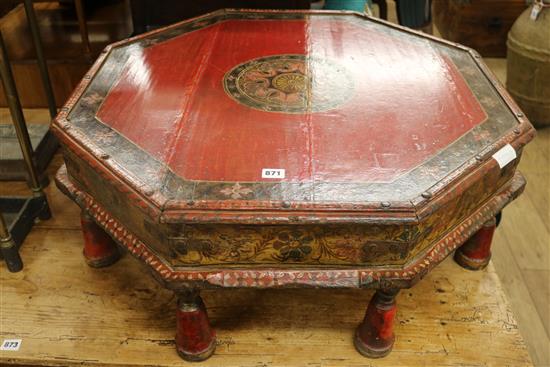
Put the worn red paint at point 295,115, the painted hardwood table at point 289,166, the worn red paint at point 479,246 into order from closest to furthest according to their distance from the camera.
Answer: the painted hardwood table at point 289,166
the worn red paint at point 295,115
the worn red paint at point 479,246

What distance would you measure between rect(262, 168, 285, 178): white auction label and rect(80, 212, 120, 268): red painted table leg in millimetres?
663

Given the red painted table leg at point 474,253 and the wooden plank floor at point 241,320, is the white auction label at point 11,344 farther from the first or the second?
the red painted table leg at point 474,253

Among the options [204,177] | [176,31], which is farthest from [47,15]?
[204,177]

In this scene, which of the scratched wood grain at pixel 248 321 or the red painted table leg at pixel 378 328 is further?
the scratched wood grain at pixel 248 321

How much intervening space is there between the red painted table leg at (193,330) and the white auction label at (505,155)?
82cm

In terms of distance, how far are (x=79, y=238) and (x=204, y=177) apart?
0.82 meters

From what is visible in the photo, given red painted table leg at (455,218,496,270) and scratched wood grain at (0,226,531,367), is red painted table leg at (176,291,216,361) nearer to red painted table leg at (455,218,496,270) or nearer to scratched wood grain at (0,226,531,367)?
scratched wood grain at (0,226,531,367)

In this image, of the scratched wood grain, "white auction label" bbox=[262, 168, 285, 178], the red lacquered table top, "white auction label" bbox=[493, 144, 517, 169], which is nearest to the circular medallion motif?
the red lacquered table top

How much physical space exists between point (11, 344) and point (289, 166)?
0.93m

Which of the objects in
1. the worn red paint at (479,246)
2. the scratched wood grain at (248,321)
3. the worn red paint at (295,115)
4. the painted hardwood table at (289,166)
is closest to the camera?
the painted hardwood table at (289,166)

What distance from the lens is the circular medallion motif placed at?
1643 millimetres

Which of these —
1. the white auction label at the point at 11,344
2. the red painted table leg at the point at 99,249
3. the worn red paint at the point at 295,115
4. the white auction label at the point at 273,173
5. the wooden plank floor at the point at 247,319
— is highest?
the worn red paint at the point at 295,115

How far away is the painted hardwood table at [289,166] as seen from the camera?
4.21 ft

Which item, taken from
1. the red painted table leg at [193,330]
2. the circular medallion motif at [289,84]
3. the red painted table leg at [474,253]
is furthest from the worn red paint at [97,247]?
the red painted table leg at [474,253]
